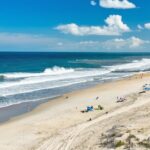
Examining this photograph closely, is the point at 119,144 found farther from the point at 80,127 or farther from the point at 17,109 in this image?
the point at 17,109

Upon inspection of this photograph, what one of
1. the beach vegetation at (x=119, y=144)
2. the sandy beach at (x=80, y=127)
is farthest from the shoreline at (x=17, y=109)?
the beach vegetation at (x=119, y=144)

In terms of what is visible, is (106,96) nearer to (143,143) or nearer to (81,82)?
(81,82)

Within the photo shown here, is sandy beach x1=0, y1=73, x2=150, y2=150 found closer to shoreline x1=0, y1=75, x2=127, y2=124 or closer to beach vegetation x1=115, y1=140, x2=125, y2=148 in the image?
beach vegetation x1=115, y1=140, x2=125, y2=148

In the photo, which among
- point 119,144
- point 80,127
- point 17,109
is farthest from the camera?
point 17,109

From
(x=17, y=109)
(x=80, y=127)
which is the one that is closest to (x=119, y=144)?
(x=80, y=127)

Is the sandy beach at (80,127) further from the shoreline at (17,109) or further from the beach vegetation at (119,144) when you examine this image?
the shoreline at (17,109)

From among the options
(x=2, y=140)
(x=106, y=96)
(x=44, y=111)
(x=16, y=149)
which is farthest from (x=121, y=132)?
(x=106, y=96)

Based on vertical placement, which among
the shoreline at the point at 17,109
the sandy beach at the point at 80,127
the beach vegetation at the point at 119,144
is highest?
the beach vegetation at the point at 119,144

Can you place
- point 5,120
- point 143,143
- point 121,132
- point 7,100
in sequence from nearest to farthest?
1. point 143,143
2. point 121,132
3. point 5,120
4. point 7,100
